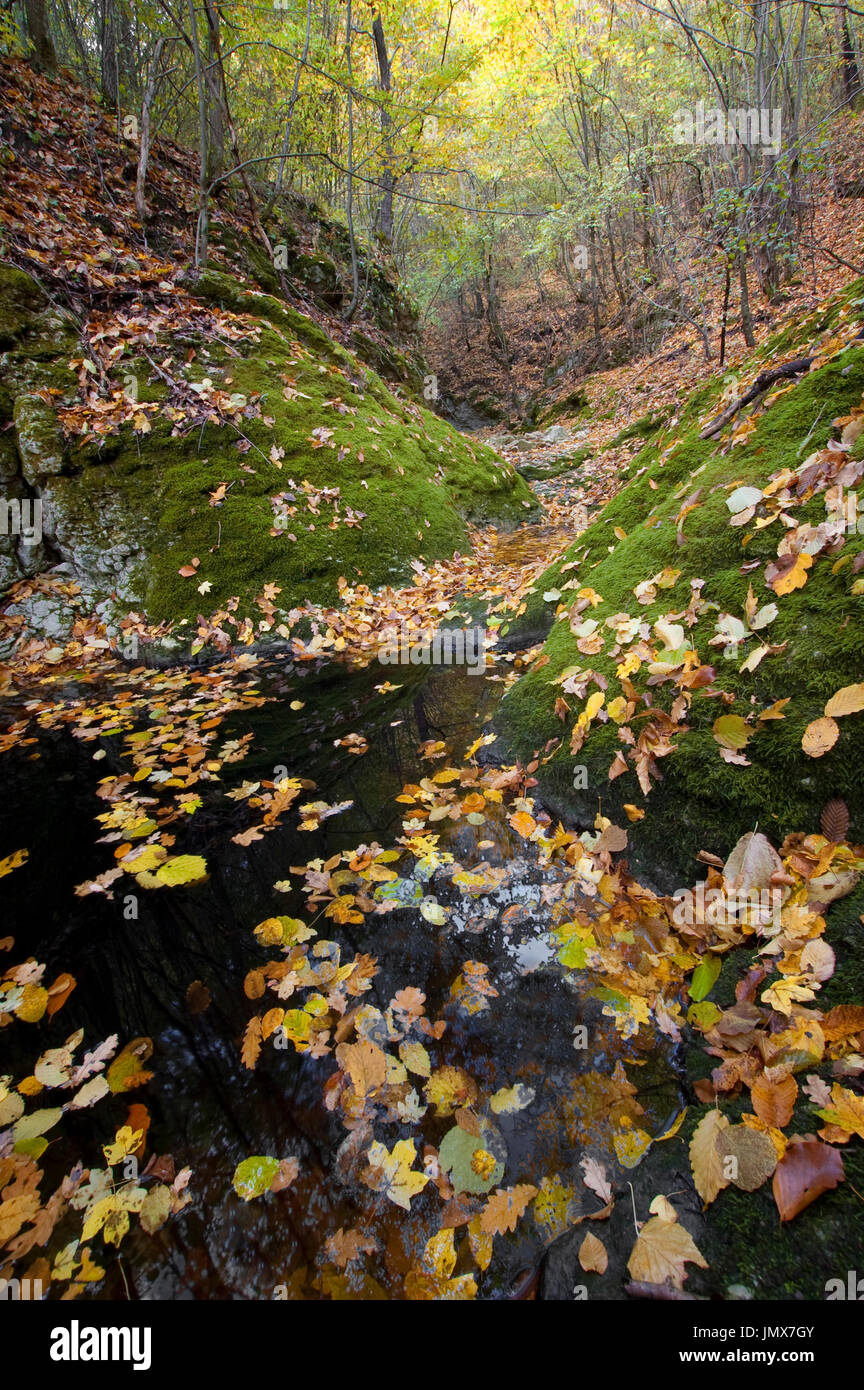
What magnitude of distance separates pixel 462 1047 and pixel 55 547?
19.2 ft

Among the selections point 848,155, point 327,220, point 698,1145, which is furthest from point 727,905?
point 848,155

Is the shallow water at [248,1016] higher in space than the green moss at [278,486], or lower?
lower

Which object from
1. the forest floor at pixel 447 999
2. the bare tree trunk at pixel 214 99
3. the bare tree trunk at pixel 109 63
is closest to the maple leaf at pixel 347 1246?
the forest floor at pixel 447 999

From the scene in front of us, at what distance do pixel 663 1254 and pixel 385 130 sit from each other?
1422cm

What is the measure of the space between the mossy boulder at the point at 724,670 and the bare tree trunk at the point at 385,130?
6.83 m

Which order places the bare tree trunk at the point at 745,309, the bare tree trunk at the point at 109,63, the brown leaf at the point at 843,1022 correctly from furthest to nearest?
the bare tree trunk at the point at 109,63 → the bare tree trunk at the point at 745,309 → the brown leaf at the point at 843,1022

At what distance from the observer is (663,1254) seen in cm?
124

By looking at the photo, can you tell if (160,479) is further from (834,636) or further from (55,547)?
(834,636)

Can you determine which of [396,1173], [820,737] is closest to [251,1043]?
[396,1173]

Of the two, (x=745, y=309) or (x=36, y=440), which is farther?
(x=745, y=309)

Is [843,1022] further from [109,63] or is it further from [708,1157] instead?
[109,63]

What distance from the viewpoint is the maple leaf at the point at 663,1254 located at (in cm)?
121

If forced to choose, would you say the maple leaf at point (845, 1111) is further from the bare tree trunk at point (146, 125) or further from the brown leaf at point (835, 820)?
the bare tree trunk at point (146, 125)

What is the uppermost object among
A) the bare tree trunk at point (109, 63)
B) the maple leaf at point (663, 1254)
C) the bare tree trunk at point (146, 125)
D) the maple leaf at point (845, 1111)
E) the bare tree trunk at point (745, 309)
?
the bare tree trunk at point (109, 63)
